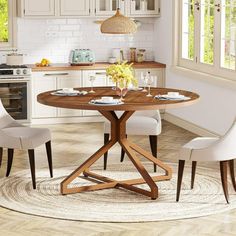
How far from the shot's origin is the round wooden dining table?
609cm

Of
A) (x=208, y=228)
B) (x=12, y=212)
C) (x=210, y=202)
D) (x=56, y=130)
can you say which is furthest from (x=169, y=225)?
(x=56, y=130)

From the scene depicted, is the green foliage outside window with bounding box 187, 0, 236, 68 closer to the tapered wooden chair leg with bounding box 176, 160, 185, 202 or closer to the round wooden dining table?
the round wooden dining table

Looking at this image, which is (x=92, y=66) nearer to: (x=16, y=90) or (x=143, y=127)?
(x=16, y=90)

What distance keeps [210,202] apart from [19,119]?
409 cm

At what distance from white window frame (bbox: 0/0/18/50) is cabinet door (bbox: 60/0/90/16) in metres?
0.66

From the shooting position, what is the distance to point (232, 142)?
236 inches

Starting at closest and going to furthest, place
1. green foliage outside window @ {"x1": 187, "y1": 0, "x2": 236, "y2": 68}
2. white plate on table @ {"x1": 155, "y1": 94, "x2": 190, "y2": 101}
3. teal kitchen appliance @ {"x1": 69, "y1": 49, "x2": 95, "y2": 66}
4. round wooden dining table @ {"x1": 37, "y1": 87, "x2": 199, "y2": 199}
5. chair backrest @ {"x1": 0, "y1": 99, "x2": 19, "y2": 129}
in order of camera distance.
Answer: round wooden dining table @ {"x1": 37, "y1": 87, "x2": 199, "y2": 199}, white plate on table @ {"x1": 155, "y1": 94, "x2": 190, "y2": 101}, chair backrest @ {"x1": 0, "y1": 99, "x2": 19, "y2": 129}, green foliage outside window @ {"x1": 187, "y1": 0, "x2": 236, "y2": 68}, teal kitchen appliance @ {"x1": 69, "y1": 49, "x2": 95, "y2": 66}

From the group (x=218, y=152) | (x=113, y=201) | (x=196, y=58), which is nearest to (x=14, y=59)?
(x=196, y=58)

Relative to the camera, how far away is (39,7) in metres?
9.69

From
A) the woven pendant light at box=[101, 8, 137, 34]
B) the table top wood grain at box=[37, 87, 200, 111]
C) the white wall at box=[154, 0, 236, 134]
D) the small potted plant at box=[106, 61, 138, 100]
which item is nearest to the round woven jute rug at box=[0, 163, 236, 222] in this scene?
the table top wood grain at box=[37, 87, 200, 111]

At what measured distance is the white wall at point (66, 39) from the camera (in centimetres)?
1005

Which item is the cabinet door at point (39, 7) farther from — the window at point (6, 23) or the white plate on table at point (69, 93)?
the white plate on table at point (69, 93)

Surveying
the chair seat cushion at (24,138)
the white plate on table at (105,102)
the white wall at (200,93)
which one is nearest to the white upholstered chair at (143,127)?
the chair seat cushion at (24,138)

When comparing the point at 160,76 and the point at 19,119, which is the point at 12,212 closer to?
the point at 19,119
